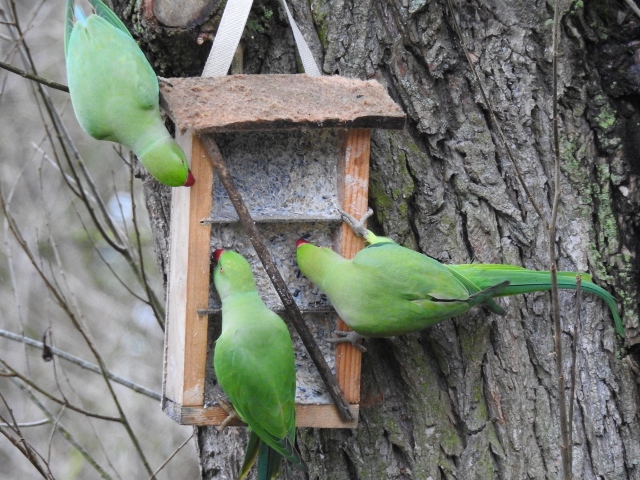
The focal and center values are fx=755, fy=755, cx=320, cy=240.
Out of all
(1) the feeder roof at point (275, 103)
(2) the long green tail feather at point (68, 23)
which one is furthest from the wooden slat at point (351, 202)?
(2) the long green tail feather at point (68, 23)

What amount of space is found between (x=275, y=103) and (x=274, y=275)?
566mm

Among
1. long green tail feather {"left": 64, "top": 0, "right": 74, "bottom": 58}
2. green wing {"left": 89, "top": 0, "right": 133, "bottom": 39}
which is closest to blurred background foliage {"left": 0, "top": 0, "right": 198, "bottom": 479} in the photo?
long green tail feather {"left": 64, "top": 0, "right": 74, "bottom": 58}

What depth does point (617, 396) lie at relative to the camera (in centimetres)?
289

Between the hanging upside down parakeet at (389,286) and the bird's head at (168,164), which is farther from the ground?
the bird's head at (168,164)

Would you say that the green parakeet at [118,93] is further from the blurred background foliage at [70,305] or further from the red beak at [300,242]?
the blurred background foliage at [70,305]

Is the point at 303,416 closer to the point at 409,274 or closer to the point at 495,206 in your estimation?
the point at 409,274

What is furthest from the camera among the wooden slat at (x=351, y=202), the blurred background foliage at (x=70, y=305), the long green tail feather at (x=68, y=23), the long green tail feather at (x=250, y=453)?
the blurred background foliage at (x=70, y=305)

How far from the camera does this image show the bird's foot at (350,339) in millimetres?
2665

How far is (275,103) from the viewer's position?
2.48m

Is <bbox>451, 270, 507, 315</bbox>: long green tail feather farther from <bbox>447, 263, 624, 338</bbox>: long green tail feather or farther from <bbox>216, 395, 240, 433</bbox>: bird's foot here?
<bbox>216, 395, 240, 433</bbox>: bird's foot

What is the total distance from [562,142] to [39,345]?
2.47 m

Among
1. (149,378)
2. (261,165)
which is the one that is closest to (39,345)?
(261,165)

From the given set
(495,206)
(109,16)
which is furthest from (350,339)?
(109,16)

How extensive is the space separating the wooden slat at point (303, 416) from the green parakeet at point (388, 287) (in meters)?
0.31
